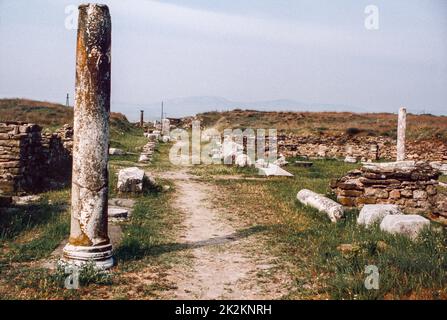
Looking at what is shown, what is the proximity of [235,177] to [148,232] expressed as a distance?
8.67 m

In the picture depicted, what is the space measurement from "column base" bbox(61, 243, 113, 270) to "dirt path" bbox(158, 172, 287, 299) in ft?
2.94

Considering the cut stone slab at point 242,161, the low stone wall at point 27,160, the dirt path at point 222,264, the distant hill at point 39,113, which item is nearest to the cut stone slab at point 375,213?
the dirt path at point 222,264

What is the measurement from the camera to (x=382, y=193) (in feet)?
34.1

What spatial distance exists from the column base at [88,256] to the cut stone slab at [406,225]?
434 centimetres

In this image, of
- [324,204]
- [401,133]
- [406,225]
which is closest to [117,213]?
[324,204]

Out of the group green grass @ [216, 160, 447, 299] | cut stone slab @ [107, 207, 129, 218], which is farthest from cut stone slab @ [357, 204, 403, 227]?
cut stone slab @ [107, 207, 129, 218]

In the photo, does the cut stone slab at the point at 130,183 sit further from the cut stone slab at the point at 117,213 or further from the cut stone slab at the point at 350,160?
the cut stone slab at the point at 350,160

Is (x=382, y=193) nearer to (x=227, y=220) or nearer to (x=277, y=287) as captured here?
(x=227, y=220)

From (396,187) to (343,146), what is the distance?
684 inches

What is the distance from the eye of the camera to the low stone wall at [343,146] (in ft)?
85.8

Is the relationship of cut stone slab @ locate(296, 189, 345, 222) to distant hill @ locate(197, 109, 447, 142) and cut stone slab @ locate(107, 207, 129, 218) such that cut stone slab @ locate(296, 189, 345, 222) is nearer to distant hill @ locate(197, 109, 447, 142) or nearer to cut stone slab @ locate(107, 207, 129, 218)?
cut stone slab @ locate(107, 207, 129, 218)

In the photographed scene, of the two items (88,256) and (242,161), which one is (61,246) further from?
(242,161)

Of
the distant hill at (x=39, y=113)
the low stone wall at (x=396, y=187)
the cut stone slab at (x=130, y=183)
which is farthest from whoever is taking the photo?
the distant hill at (x=39, y=113)

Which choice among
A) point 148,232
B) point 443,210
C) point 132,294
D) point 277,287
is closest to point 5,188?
point 148,232
